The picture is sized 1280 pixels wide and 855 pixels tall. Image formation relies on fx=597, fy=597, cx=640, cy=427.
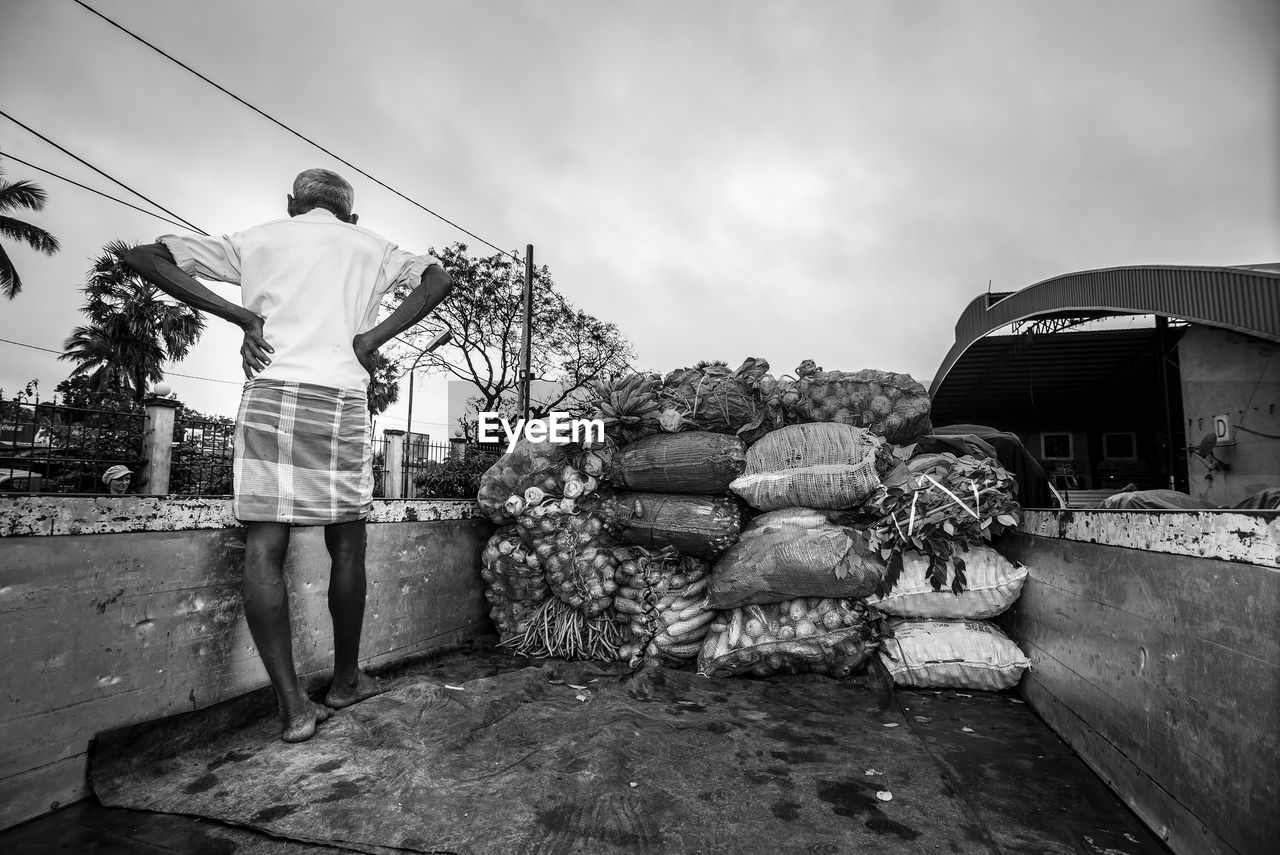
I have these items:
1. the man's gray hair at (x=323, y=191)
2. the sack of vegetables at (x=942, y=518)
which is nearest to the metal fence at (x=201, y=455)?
the man's gray hair at (x=323, y=191)

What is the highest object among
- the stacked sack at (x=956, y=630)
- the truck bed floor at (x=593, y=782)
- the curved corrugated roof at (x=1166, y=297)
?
the curved corrugated roof at (x=1166, y=297)

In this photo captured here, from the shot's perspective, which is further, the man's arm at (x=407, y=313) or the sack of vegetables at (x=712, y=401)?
the sack of vegetables at (x=712, y=401)

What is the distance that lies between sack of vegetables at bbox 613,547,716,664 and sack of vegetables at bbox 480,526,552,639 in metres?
0.48

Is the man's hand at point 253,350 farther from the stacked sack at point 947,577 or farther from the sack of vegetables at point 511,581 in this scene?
the stacked sack at point 947,577

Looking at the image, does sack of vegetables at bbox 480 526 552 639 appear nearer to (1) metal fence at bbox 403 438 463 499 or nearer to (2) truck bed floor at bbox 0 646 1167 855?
(2) truck bed floor at bbox 0 646 1167 855

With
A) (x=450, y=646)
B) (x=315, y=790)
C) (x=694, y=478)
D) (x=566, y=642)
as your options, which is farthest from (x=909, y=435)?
(x=315, y=790)

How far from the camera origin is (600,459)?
330 centimetres

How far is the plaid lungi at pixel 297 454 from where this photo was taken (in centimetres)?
197

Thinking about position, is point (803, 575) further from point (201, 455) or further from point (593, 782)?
point (201, 455)

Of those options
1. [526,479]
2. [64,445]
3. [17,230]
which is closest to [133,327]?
[17,230]

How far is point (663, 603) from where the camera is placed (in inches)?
121

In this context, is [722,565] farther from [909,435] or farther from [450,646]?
[450,646]

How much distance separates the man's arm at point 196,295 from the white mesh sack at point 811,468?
2130 mm

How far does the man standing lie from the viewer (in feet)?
6.44
